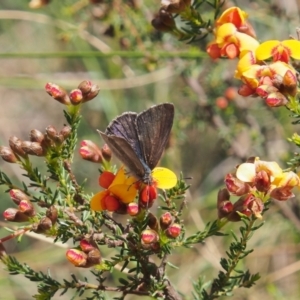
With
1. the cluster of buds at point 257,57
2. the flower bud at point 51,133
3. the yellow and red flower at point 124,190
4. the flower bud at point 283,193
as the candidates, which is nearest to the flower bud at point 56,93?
the flower bud at point 51,133

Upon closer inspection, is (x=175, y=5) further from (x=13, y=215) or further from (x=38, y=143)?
(x=13, y=215)

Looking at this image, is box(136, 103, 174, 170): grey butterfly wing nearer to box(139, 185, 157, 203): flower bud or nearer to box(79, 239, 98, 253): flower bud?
box(139, 185, 157, 203): flower bud

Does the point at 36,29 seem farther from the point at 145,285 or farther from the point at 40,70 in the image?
the point at 145,285

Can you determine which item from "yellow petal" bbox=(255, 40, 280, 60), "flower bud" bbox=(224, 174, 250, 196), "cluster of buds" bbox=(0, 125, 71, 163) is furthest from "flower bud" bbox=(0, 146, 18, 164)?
"yellow petal" bbox=(255, 40, 280, 60)

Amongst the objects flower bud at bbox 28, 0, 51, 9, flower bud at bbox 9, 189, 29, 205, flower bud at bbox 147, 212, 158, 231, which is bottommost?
flower bud at bbox 147, 212, 158, 231

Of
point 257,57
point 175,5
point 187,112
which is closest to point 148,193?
point 257,57
